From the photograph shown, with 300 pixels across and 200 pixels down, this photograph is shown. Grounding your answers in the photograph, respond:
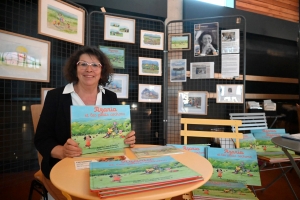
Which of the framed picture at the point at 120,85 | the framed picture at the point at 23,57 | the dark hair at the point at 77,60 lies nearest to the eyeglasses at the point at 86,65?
the dark hair at the point at 77,60

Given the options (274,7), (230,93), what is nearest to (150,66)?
(230,93)

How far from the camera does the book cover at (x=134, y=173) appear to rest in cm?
66

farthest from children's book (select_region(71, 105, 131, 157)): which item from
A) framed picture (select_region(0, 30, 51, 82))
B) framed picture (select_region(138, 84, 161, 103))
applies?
framed picture (select_region(138, 84, 161, 103))

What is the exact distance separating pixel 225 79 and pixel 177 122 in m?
1.05

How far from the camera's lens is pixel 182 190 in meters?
0.66

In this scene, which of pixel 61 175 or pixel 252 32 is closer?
pixel 61 175

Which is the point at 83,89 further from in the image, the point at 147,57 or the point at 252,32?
the point at 252,32

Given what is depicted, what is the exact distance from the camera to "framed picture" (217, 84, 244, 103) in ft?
9.12

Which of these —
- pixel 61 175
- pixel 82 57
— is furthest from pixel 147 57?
pixel 61 175

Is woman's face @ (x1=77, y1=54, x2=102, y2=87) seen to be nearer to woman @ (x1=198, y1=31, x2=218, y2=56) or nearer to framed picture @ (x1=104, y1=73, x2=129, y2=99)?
framed picture @ (x1=104, y1=73, x2=129, y2=99)

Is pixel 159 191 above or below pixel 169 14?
below

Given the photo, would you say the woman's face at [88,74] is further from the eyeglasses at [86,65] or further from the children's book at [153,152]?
the children's book at [153,152]

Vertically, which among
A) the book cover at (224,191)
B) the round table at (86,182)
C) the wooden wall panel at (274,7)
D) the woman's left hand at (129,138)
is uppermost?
the wooden wall panel at (274,7)

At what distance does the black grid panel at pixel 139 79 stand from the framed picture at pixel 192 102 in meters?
0.38
